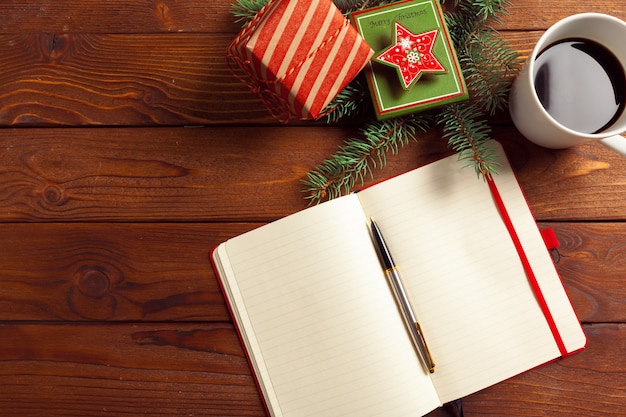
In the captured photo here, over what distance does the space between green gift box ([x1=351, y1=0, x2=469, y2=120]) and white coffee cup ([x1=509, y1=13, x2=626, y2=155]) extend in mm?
68

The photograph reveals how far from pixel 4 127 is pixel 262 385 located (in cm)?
49

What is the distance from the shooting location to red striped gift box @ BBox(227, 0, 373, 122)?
56cm

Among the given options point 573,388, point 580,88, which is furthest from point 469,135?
point 573,388

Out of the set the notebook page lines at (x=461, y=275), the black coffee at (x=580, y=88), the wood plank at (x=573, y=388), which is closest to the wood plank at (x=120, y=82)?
the notebook page lines at (x=461, y=275)

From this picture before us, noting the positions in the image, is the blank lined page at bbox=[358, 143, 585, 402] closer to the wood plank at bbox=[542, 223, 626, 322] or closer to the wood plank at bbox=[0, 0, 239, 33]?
the wood plank at bbox=[542, 223, 626, 322]

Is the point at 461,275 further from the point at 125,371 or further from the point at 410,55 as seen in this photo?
the point at 125,371

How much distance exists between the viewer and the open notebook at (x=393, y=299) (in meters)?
0.63

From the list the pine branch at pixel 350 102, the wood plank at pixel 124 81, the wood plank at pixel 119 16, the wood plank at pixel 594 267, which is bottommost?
the wood plank at pixel 594 267

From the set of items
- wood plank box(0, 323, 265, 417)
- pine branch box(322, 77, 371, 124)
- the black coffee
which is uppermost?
pine branch box(322, 77, 371, 124)

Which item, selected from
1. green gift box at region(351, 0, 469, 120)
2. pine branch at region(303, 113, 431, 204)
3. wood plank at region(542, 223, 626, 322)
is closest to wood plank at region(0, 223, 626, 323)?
wood plank at region(542, 223, 626, 322)

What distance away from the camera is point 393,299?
0.63 m

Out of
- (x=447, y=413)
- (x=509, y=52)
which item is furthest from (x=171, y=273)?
(x=509, y=52)

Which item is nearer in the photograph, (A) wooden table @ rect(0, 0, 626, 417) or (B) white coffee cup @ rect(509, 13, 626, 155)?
(B) white coffee cup @ rect(509, 13, 626, 155)

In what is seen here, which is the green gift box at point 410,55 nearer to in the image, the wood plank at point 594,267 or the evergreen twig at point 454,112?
the evergreen twig at point 454,112
